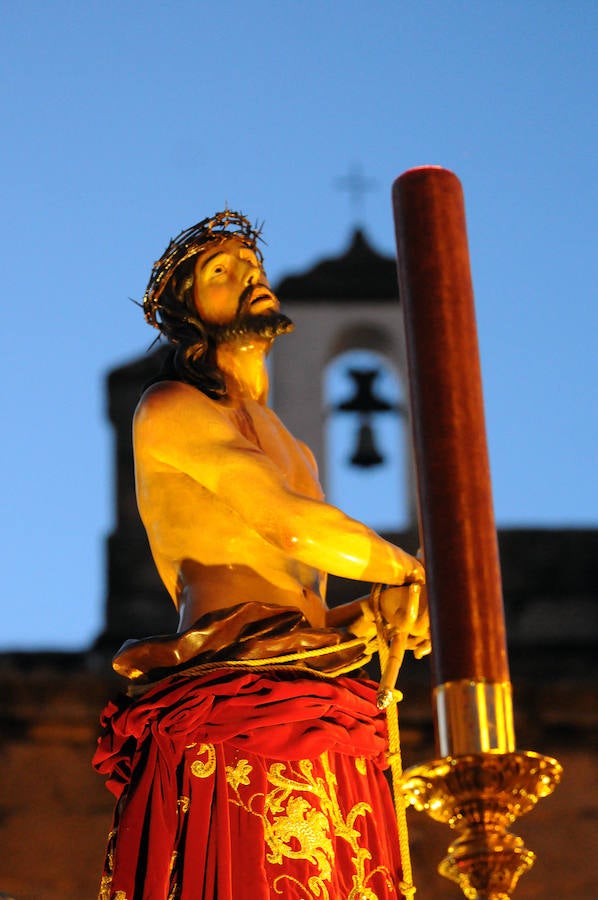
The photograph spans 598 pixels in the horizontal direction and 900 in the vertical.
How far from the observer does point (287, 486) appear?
3592 millimetres

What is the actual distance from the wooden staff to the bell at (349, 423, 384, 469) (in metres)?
10.3

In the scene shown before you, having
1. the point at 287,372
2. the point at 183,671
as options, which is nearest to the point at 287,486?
the point at 183,671

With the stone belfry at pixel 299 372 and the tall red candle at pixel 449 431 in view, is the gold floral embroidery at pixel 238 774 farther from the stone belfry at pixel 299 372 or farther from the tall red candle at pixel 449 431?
the stone belfry at pixel 299 372

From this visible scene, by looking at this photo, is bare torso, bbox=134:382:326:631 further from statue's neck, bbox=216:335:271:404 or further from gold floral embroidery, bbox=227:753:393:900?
gold floral embroidery, bbox=227:753:393:900

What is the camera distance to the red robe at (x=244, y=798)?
3.33m

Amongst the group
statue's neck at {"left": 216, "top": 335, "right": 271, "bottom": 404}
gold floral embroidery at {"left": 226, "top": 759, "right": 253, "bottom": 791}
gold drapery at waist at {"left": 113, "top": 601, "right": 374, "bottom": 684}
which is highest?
statue's neck at {"left": 216, "top": 335, "right": 271, "bottom": 404}

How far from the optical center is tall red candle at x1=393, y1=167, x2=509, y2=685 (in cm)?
269

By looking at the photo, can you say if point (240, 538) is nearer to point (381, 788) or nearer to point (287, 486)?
point (287, 486)

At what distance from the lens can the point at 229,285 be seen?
13.1 feet

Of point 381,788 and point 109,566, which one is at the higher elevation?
point 109,566

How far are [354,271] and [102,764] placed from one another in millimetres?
11847

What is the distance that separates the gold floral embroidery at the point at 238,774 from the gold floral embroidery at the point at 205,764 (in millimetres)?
29

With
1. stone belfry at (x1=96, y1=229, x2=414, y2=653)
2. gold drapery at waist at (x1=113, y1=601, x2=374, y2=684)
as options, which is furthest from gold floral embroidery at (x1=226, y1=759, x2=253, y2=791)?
stone belfry at (x1=96, y1=229, x2=414, y2=653)

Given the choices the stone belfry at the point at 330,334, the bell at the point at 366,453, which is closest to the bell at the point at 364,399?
the stone belfry at the point at 330,334
